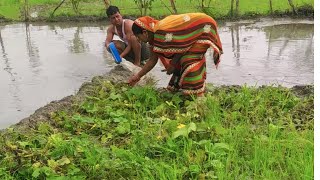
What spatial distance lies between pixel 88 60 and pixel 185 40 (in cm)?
338

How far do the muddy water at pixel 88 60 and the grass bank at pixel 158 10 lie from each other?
1.15m

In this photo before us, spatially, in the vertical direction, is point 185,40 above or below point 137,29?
below

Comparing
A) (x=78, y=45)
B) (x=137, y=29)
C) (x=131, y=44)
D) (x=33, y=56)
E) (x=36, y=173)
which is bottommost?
(x=36, y=173)

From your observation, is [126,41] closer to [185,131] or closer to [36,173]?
[185,131]

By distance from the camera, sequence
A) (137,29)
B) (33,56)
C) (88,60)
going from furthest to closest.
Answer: (33,56) → (88,60) → (137,29)

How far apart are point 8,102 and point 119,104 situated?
1756mm

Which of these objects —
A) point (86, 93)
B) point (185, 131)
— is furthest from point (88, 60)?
point (185, 131)

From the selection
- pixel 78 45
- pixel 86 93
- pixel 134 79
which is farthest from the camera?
pixel 78 45

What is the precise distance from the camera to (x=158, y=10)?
43.7ft

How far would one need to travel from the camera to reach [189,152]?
341 cm

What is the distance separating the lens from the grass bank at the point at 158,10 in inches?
492

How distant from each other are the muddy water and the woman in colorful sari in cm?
96

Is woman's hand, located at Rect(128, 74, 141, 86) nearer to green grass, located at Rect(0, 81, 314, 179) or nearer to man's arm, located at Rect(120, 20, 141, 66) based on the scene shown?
green grass, located at Rect(0, 81, 314, 179)

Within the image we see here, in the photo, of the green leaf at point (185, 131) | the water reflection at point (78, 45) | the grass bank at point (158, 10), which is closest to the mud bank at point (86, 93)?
the green leaf at point (185, 131)
